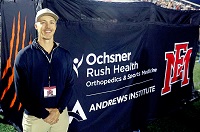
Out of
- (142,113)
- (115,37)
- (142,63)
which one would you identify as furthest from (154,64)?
(115,37)

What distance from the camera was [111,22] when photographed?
406 cm

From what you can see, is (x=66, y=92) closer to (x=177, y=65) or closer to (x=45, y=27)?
(x=45, y=27)

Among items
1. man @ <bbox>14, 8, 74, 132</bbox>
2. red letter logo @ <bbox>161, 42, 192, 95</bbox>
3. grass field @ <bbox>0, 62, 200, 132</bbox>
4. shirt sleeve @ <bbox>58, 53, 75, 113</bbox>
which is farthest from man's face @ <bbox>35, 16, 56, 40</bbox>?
red letter logo @ <bbox>161, 42, 192, 95</bbox>

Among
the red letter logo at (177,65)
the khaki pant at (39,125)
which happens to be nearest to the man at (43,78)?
the khaki pant at (39,125)

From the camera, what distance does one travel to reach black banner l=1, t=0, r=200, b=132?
12.1ft

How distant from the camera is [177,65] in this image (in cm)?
591

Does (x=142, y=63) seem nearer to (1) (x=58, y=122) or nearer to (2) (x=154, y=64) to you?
(2) (x=154, y=64)

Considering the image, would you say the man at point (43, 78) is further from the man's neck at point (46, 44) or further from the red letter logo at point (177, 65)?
the red letter logo at point (177, 65)

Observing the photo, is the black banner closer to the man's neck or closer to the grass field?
the grass field

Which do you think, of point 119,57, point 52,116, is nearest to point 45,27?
point 52,116

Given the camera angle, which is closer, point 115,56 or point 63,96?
point 63,96

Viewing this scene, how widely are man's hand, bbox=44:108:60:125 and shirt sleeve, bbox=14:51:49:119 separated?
48 millimetres

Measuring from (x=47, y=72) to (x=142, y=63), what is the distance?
2.53 m

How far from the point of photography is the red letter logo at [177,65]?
5615mm
